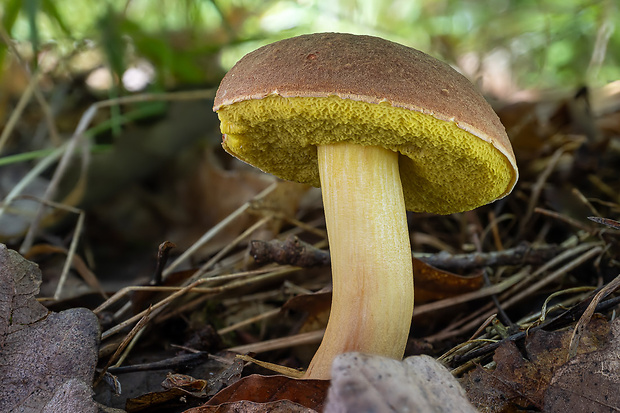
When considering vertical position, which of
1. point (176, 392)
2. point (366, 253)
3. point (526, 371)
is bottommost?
point (176, 392)

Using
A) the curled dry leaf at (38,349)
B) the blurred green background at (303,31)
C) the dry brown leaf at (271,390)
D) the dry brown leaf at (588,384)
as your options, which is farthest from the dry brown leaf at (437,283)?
the blurred green background at (303,31)

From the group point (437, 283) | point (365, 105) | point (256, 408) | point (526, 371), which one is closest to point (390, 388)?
point (256, 408)

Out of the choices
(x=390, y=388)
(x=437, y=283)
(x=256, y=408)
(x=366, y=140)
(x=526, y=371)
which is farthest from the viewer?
(x=437, y=283)

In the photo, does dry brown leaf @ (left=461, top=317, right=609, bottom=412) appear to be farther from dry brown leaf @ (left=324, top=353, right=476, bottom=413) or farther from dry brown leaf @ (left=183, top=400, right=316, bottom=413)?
dry brown leaf @ (left=183, top=400, right=316, bottom=413)

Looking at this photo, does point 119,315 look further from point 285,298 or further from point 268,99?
point 268,99

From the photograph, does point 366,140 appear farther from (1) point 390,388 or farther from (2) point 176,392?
(2) point 176,392

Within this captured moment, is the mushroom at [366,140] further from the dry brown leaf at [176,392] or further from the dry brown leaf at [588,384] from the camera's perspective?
the dry brown leaf at [588,384]

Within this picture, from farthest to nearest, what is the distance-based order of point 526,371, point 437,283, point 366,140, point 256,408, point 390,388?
point 437,283 → point 366,140 → point 526,371 → point 256,408 → point 390,388
